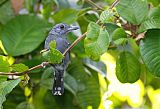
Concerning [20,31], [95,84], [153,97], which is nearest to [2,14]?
[20,31]

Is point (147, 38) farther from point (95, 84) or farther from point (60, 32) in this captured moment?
point (95, 84)

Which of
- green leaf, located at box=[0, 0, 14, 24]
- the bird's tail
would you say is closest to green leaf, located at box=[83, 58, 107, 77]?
green leaf, located at box=[0, 0, 14, 24]

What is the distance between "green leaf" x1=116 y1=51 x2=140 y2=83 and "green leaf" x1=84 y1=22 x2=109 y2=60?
0.26m

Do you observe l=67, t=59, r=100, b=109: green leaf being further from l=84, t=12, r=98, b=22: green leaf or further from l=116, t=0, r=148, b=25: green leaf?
l=116, t=0, r=148, b=25: green leaf

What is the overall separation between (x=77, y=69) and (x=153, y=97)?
1066 mm

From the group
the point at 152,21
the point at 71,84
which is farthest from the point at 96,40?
the point at 71,84

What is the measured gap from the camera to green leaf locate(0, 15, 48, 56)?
5.72 ft

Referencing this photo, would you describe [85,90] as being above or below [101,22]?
below

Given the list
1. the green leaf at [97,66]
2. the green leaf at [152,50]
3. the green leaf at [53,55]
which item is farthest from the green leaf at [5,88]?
the green leaf at [97,66]

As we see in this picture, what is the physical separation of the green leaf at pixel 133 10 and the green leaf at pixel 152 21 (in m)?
0.02

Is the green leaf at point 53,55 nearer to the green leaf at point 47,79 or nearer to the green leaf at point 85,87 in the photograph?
the green leaf at point 47,79

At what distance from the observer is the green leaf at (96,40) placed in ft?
3.66

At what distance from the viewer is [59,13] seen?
182cm

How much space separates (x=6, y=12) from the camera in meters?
1.90
